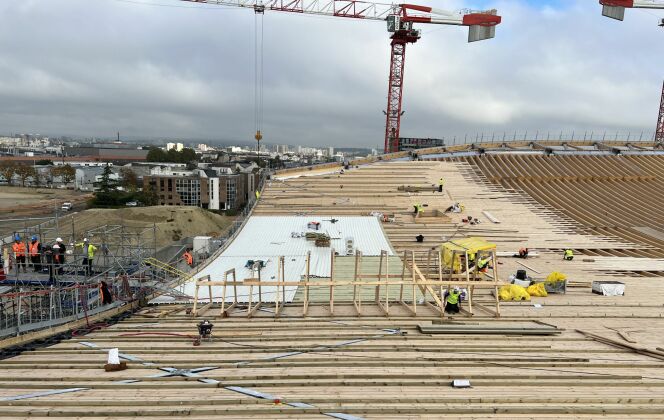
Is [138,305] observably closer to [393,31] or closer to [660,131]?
[393,31]

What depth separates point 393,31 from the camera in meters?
51.6

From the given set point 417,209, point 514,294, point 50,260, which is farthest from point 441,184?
Answer: point 50,260

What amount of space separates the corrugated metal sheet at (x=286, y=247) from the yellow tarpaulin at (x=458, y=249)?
3.46 m

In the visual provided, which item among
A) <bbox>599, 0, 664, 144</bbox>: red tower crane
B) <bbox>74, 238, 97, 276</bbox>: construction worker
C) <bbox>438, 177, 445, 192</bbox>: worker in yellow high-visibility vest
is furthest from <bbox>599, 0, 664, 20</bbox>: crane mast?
<bbox>74, 238, 97, 276</bbox>: construction worker

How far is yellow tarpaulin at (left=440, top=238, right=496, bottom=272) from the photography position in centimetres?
1264

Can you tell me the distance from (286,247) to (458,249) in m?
7.94

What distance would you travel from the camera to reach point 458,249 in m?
12.9

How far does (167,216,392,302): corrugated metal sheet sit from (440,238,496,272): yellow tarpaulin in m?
3.46

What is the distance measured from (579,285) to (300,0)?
55.7 metres

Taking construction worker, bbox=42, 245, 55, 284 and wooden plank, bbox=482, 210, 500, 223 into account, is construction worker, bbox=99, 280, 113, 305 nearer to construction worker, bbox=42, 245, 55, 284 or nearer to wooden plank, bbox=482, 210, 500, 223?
construction worker, bbox=42, 245, 55, 284

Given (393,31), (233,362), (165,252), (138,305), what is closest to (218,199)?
(393,31)

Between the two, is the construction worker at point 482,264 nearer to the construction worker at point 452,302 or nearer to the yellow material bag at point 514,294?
the yellow material bag at point 514,294

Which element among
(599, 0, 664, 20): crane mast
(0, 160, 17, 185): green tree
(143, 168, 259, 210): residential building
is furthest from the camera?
(0, 160, 17, 185): green tree

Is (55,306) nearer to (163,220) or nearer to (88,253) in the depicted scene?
(88,253)
